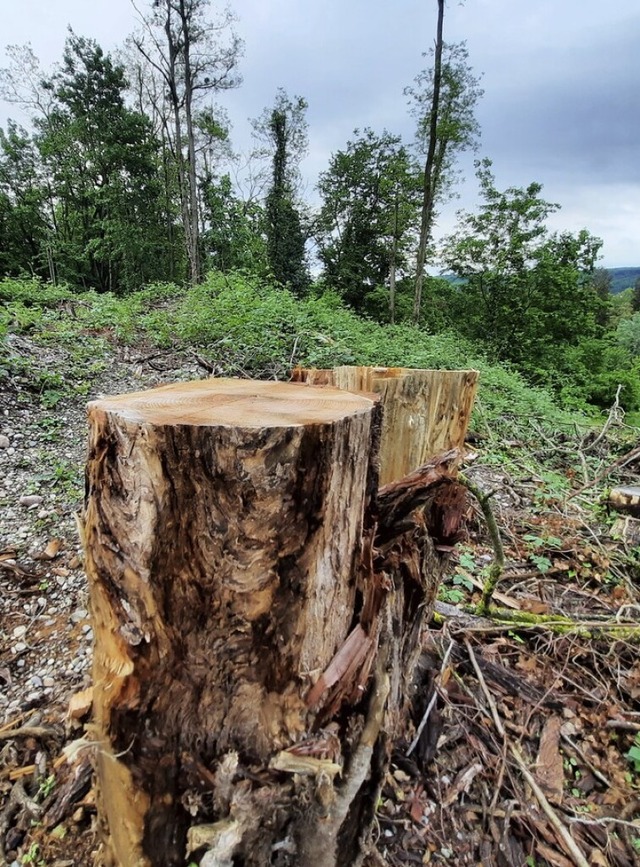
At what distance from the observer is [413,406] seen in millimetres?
1841

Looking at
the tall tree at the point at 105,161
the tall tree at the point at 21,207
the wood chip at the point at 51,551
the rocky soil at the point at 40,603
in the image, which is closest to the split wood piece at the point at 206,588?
the rocky soil at the point at 40,603

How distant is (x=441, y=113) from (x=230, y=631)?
1414 cm

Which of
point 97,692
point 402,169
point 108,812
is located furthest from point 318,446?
point 402,169

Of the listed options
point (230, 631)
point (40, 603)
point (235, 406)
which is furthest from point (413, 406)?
point (40, 603)

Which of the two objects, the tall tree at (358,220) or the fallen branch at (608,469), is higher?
the tall tree at (358,220)

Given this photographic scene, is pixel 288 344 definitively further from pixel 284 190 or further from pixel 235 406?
pixel 284 190

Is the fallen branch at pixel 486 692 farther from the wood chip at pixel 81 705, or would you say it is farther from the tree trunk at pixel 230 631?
the wood chip at pixel 81 705

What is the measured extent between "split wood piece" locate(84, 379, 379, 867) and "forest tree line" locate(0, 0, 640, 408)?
10871 millimetres

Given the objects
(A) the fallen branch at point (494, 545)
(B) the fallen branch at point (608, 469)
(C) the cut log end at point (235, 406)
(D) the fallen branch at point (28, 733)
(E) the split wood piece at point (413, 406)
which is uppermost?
(C) the cut log end at point (235, 406)

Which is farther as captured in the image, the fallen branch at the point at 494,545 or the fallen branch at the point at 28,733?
the fallen branch at the point at 494,545

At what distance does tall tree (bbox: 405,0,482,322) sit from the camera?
1012 cm

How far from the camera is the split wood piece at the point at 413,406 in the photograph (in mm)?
1782

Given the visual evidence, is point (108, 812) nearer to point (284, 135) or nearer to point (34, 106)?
point (284, 135)

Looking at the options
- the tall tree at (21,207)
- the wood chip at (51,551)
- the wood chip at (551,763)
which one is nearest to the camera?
the wood chip at (551,763)
